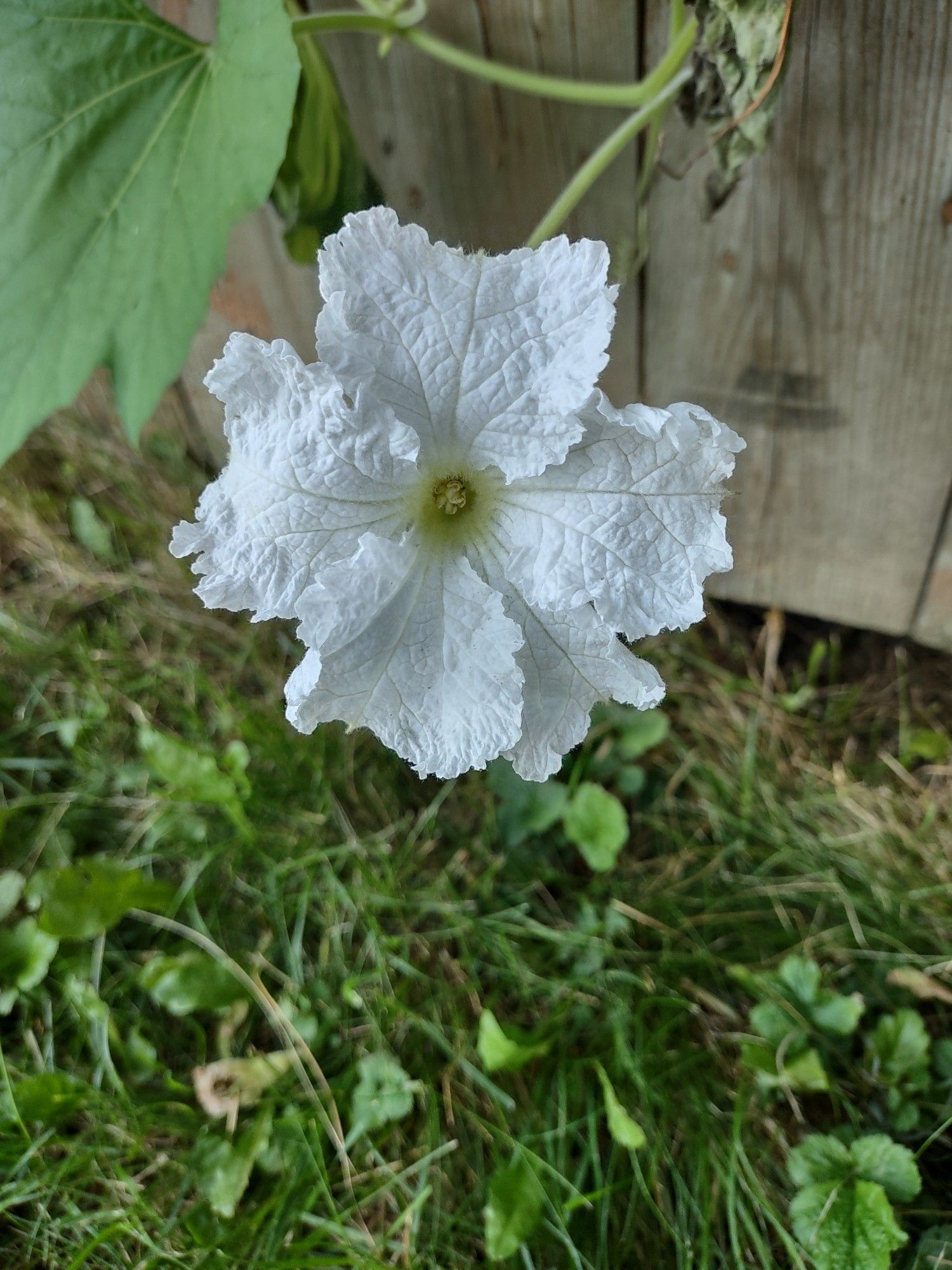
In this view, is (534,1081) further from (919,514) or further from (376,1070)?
(919,514)

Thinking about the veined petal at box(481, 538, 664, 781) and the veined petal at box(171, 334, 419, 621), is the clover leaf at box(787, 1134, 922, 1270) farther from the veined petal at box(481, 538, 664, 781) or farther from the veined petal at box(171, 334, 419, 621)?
the veined petal at box(171, 334, 419, 621)

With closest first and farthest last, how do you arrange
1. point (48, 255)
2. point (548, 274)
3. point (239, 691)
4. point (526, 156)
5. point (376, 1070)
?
point (548, 274), point (48, 255), point (526, 156), point (376, 1070), point (239, 691)

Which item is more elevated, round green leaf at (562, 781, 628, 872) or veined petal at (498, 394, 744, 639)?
veined petal at (498, 394, 744, 639)

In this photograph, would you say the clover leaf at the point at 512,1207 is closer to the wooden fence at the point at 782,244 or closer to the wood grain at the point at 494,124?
the wooden fence at the point at 782,244

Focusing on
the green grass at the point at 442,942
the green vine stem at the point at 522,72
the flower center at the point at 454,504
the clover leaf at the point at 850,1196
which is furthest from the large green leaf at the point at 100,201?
the clover leaf at the point at 850,1196

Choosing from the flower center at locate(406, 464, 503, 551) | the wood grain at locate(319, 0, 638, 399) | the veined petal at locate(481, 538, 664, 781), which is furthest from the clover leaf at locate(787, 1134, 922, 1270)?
the wood grain at locate(319, 0, 638, 399)

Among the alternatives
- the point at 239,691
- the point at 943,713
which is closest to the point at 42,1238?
the point at 239,691

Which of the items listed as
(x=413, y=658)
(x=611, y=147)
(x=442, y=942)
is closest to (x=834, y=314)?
(x=611, y=147)
